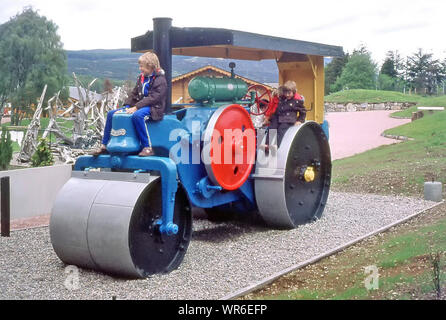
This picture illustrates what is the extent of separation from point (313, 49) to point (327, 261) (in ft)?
12.0

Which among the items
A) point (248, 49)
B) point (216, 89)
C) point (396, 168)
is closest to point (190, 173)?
point (216, 89)

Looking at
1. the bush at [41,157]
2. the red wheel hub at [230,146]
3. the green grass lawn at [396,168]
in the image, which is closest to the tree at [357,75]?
the green grass lawn at [396,168]

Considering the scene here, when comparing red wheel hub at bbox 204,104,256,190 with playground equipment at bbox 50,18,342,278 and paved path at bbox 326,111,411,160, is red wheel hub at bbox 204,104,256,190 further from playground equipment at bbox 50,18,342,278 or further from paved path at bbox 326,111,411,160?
paved path at bbox 326,111,411,160

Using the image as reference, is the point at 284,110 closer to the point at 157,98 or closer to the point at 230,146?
the point at 230,146

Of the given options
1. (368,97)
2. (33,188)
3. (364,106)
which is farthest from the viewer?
(368,97)

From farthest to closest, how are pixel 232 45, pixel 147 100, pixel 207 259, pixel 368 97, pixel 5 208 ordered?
pixel 368 97 < pixel 5 208 < pixel 232 45 < pixel 207 259 < pixel 147 100

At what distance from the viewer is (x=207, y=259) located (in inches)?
280

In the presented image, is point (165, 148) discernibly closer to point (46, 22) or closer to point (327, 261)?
point (327, 261)

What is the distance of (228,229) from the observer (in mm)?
8906

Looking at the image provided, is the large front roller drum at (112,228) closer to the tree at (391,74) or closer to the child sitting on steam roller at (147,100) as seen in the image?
the child sitting on steam roller at (147,100)

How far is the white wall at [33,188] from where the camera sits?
9922 millimetres

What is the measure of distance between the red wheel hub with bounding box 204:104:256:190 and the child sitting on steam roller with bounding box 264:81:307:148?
2.29 ft

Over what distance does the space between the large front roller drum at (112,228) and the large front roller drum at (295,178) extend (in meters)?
2.00

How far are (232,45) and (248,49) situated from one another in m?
1.96
